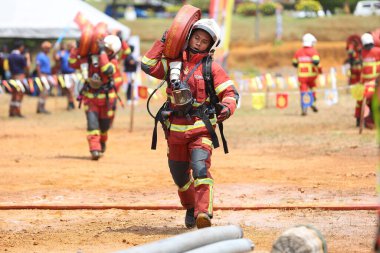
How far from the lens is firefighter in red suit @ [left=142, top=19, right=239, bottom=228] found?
893cm

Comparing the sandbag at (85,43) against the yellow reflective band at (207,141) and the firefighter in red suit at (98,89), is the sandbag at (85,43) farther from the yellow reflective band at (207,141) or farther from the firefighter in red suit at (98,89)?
the yellow reflective band at (207,141)

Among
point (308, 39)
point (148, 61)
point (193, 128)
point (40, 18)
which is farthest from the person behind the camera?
point (40, 18)

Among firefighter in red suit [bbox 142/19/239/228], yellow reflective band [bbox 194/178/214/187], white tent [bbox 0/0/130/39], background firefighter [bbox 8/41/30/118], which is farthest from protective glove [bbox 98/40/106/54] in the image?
white tent [bbox 0/0/130/39]

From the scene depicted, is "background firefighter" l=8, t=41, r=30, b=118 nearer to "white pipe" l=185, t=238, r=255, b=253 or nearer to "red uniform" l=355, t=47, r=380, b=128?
"red uniform" l=355, t=47, r=380, b=128

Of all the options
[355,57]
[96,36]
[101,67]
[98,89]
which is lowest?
[355,57]

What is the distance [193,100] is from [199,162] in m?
0.59

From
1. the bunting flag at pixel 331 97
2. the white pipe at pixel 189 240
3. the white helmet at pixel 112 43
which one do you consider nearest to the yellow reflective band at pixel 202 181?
the white pipe at pixel 189 240

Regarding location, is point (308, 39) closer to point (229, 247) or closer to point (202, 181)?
point (202, 181)

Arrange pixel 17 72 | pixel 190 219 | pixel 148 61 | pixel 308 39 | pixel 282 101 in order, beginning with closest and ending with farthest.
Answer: pixel 148 61 < pixel 190 219 < pixel 282 101 < pixel 308 39 < pixel 17 72

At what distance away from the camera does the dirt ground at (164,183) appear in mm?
9109

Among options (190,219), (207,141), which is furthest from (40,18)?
(207,141)

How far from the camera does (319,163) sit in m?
15.1

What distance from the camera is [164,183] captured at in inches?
516

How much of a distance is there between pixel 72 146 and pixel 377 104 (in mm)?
13824
